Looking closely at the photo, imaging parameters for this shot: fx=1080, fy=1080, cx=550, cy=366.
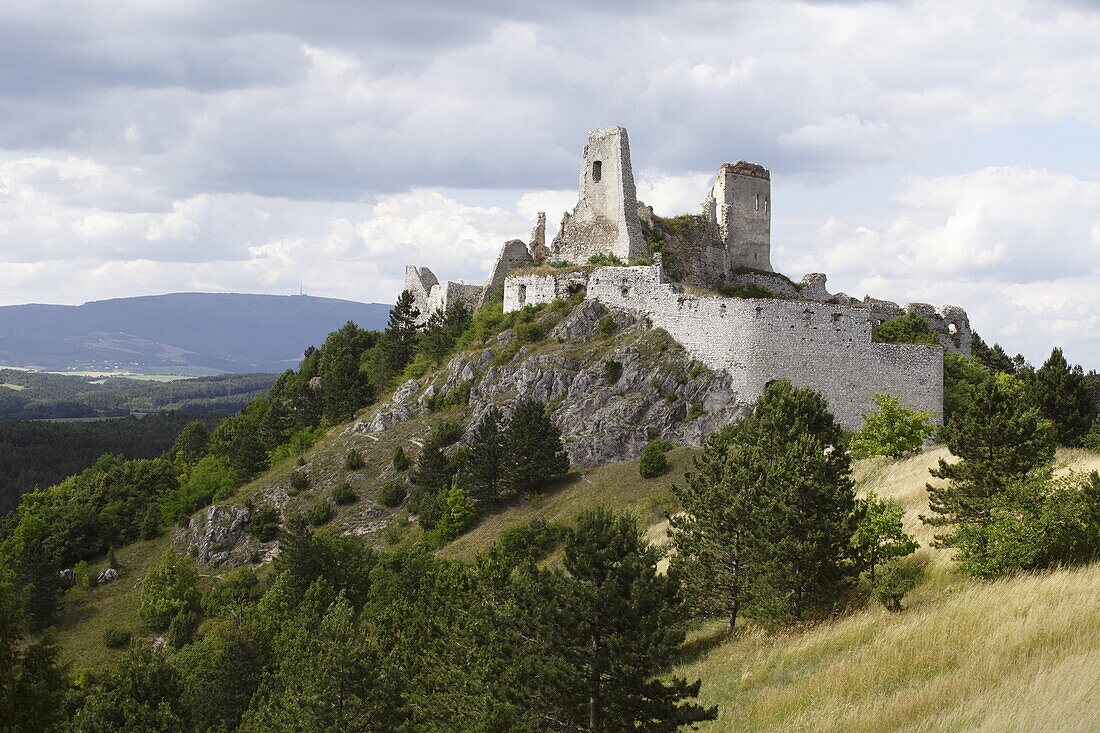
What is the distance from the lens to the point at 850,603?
94.6ft

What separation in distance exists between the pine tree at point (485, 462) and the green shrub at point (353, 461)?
948 centimetres

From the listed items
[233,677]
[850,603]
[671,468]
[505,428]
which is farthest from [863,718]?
[505,428]

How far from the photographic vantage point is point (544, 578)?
862 inches

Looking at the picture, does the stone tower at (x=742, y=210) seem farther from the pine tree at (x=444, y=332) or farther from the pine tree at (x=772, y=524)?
the pine tree at (x=772, y=524)

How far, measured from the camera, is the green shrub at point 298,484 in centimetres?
6506

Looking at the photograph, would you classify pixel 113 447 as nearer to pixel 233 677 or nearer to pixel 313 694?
pixel 233 677

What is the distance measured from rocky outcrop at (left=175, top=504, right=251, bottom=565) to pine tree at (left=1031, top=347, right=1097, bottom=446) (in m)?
44.6

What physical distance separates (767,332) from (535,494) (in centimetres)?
1427

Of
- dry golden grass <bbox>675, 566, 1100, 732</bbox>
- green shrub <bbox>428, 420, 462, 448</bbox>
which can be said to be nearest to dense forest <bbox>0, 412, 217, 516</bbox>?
green shrub <bbox>428, 420, 462, 448</bbox>

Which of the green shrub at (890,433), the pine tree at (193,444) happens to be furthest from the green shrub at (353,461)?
the pine tree at (193,444)

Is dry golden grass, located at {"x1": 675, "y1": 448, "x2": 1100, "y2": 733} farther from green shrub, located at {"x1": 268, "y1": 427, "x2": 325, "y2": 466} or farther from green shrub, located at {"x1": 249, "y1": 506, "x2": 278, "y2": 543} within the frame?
green shrub, located at {"x1": 268, "y1": 427, "x2": 325, "y2": 466}

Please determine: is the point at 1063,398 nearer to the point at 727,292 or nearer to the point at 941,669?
the point at 727,292

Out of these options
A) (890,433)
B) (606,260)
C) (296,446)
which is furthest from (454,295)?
(890,433)

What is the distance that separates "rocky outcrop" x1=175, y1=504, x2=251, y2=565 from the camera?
65438mm
